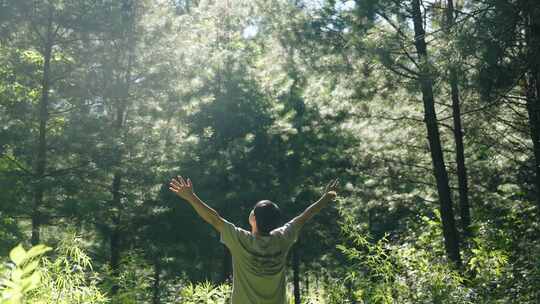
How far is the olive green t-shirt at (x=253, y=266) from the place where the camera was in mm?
3609

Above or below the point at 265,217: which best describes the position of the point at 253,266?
below

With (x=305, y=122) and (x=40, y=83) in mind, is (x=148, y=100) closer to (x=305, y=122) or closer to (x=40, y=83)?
(x=40, y=83)

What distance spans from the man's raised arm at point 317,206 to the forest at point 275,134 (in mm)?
2749

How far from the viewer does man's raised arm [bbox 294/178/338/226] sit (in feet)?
13.0

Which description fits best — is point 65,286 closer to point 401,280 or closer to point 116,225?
point 401,280

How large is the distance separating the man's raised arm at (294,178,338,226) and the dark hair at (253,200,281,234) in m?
0.27

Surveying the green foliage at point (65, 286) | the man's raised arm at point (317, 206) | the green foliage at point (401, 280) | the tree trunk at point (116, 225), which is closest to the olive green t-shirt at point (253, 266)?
the man's raised arm at point (317, 206)

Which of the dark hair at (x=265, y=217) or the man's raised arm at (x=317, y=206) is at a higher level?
the man's raised arm at (x=317, y=206)

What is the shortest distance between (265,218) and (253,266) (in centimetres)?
28

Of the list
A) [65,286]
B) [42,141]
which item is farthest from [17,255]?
[42,141]

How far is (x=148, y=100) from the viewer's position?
653 inches

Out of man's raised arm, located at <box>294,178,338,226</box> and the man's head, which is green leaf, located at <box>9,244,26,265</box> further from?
man's raised arm, located at <box>294,178,338,226</box>

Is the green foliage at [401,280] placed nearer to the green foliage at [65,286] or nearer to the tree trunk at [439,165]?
the green foliage at [65,286]

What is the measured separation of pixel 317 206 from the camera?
4113 millimetres
